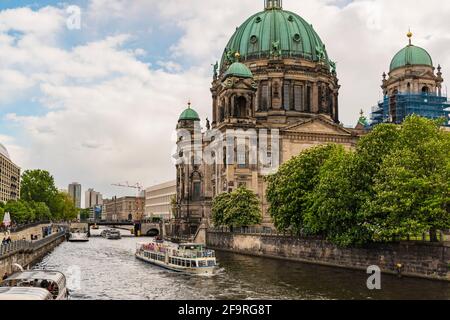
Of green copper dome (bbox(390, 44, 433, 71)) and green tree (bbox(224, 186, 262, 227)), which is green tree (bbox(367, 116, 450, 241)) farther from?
green copper dome (bbox(390, 44, 433, 71))

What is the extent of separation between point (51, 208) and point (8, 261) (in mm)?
122238

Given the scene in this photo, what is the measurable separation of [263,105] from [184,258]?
54.0 meters

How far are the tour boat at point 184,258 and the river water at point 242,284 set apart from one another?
1.06m

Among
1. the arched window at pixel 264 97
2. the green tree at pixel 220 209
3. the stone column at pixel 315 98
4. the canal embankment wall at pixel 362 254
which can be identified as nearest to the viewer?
the canal embankment wall at pixel 362 254

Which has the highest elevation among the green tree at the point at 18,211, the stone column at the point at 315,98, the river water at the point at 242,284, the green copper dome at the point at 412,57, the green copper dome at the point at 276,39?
the green copper dome at the point at 276,39

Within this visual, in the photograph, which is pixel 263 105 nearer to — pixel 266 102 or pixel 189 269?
pixel 266 102

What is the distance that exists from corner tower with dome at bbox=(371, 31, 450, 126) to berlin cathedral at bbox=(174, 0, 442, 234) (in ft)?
0.95

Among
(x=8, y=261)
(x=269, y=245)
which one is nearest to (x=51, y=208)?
(x=269, y=245)

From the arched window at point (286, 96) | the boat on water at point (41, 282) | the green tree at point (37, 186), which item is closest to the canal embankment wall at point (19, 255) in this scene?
the boat on water at point (41, 282)

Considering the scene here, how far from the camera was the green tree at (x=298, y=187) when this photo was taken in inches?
2349

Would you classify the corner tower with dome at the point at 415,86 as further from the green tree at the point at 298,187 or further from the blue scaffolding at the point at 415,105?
the green tree at the point at 298,187

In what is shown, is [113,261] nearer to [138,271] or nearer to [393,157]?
[138,271]

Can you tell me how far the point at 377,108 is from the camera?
4606 inches

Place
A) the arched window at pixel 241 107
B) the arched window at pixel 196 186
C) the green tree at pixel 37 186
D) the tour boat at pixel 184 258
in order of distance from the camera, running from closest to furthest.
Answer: the tour boat at pixel 184 258
the arched window at pixel 241 107
the arched window at pixel 196 186
the green tree at pixel 37 186
